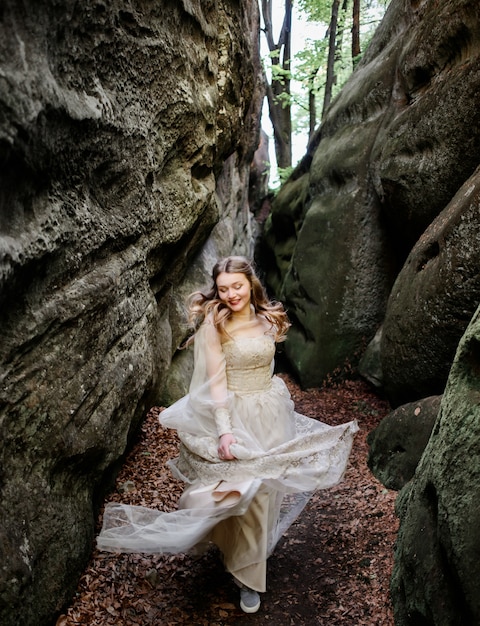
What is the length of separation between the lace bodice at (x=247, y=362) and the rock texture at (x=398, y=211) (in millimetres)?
2764

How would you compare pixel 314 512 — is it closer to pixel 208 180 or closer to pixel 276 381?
pixel 276 381

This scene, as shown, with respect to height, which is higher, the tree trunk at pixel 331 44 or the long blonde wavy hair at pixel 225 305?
the tree trunk at pixel 331 44

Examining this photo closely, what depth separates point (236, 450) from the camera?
3.66 metres

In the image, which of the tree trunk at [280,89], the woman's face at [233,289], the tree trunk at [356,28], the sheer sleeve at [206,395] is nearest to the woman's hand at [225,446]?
the sheer sleeve at [206,395]

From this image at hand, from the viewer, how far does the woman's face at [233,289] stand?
4121 millimetres

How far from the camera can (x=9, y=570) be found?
3080 mm

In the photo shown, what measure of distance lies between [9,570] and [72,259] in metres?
2.23

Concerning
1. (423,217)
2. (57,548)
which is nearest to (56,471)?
(57,548)

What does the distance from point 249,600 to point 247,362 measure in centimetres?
184

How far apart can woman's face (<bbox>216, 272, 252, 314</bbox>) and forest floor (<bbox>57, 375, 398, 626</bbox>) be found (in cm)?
232

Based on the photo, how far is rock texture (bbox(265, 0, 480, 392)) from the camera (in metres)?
6.12

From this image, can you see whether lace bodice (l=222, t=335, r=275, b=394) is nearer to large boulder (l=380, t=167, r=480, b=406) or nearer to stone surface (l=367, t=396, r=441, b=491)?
stone surface (l=367, t=396, r=441, b=491)

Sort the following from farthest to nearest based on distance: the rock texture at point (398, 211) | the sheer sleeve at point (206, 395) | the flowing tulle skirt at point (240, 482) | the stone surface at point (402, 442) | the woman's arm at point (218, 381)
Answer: the rock texture at point (398, 211) < the stone surface at point (402, 442) < the sheer sleeve at point (206, 395) < the woman's arm at point (218, 381) < the flowing tulle skirt at point (240, 482)

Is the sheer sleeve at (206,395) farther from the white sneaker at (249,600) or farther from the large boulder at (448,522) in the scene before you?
the large boulder at (448,522)
